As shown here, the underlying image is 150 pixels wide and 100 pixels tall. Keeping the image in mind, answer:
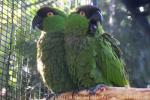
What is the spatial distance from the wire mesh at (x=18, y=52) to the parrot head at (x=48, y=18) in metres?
0.17

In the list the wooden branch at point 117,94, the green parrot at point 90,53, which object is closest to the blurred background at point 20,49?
the green parrot at point 90,53

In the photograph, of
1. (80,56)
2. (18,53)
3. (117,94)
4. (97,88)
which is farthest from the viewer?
(18,53)

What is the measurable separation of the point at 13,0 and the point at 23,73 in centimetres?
45

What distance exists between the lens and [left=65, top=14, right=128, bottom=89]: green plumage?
2.10 m

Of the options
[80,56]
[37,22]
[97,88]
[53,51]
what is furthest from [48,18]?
[97,88]

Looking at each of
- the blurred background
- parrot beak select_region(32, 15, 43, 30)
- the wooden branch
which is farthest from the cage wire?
the wooden branch

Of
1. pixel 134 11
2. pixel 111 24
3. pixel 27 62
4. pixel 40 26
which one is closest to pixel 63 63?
pixel 40 26

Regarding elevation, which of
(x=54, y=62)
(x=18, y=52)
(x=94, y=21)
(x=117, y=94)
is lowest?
(x=117, y=94)

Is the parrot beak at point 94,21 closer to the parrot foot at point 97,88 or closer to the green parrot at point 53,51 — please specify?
the green parrot at point 53,51

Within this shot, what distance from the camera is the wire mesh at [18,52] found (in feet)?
7.57

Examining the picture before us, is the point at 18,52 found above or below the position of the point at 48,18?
below

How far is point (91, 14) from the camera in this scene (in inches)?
86.2

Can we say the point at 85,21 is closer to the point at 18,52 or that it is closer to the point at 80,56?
the point at 80,56

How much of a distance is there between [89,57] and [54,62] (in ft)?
0.62
